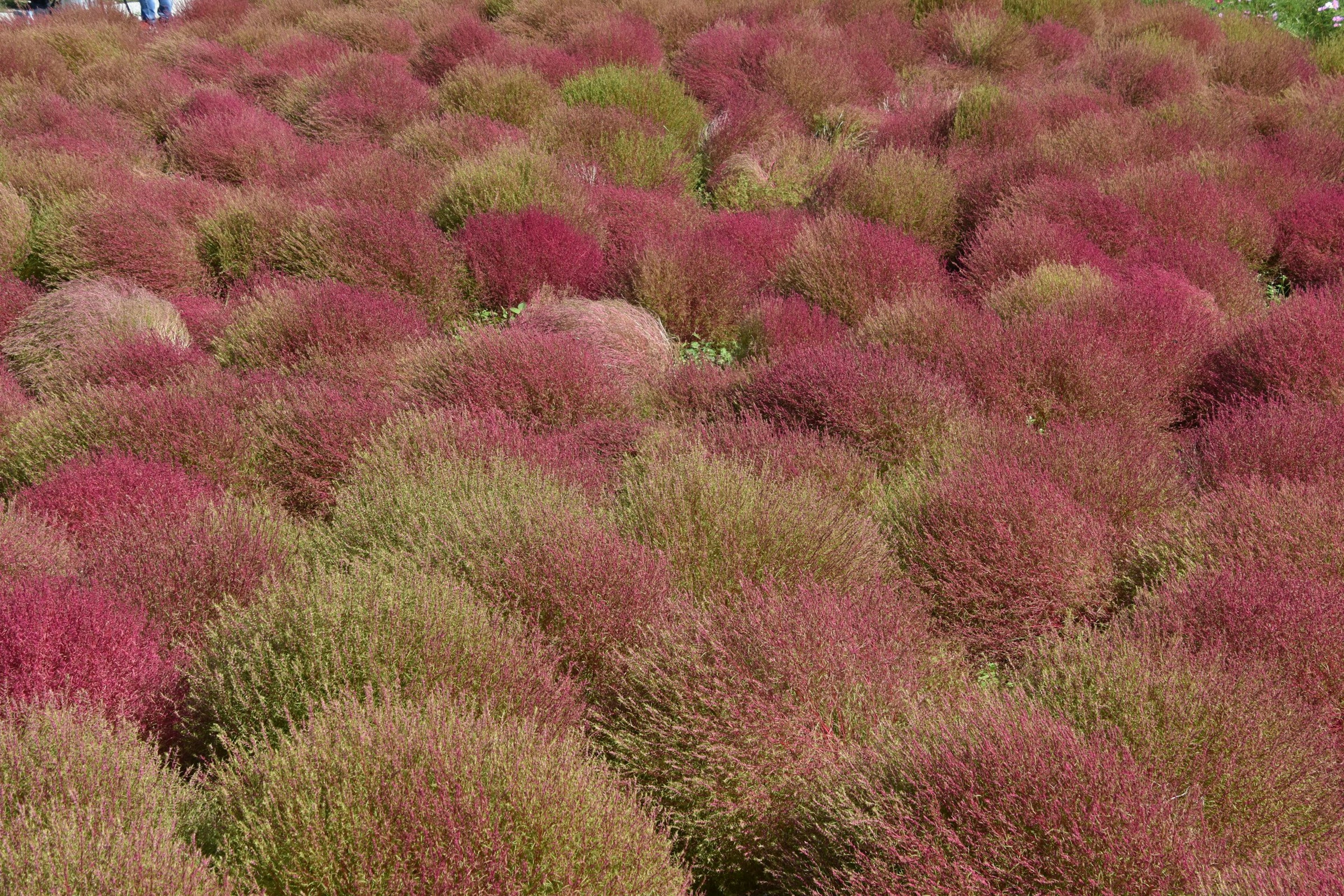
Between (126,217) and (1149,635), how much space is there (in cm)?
555

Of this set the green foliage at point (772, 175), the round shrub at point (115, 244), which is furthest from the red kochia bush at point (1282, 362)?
the round shrub at point (115, 244)

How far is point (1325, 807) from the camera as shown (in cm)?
244

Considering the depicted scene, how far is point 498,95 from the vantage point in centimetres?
812

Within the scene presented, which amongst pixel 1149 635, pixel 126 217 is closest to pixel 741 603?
pixel 1149 635

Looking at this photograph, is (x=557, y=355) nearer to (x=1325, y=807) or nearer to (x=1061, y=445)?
(x=1061, y=445)

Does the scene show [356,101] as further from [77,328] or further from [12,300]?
[77,328]

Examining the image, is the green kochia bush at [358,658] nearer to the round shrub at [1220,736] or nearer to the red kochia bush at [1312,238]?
the round shrub at [1220,736]

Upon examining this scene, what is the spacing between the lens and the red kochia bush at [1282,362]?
4586 millimetres

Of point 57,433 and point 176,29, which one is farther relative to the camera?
point 176,29

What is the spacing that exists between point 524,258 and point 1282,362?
3649mm

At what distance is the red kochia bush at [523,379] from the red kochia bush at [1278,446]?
2.35 metres

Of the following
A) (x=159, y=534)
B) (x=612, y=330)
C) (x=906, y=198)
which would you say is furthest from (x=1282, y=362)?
(x=159, y=534)

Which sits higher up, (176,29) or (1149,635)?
(176,29)

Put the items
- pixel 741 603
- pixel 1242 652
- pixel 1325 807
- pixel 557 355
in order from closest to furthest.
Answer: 1. pixel 1325 807
2. pixel 1242 652
3. pixel 741 603
4. pixel 557 355
